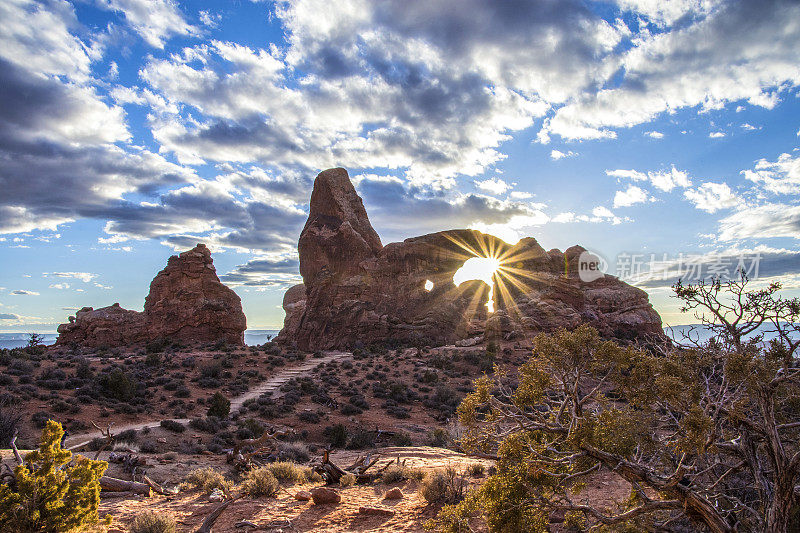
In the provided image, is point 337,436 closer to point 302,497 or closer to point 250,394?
point 302,497

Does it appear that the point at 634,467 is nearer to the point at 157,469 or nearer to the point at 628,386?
the point at 628,386

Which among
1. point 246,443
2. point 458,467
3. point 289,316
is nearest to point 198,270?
point 289,316

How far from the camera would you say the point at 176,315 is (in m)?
45.2

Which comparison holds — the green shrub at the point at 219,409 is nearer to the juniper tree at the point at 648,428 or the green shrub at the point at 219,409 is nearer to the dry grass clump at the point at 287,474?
the dry grass clump at the point at 287,474

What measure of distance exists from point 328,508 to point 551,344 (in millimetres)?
6012

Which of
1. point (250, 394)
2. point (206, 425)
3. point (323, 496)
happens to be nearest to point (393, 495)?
point (323, 496)

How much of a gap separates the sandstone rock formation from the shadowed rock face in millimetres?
10707

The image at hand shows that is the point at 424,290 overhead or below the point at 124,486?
overhead

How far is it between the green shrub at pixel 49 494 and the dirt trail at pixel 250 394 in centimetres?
537

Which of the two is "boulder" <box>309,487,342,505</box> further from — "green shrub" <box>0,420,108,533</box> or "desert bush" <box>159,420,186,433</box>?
"desert bush" <box>159,420,186,433</box>

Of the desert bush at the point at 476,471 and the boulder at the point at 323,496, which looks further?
the desert bush at the point at 476,471

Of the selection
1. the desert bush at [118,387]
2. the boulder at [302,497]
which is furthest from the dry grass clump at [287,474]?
the desert bush at [118,387]

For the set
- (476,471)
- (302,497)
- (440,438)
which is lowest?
(440,438)

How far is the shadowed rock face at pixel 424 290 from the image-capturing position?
45.4 m
